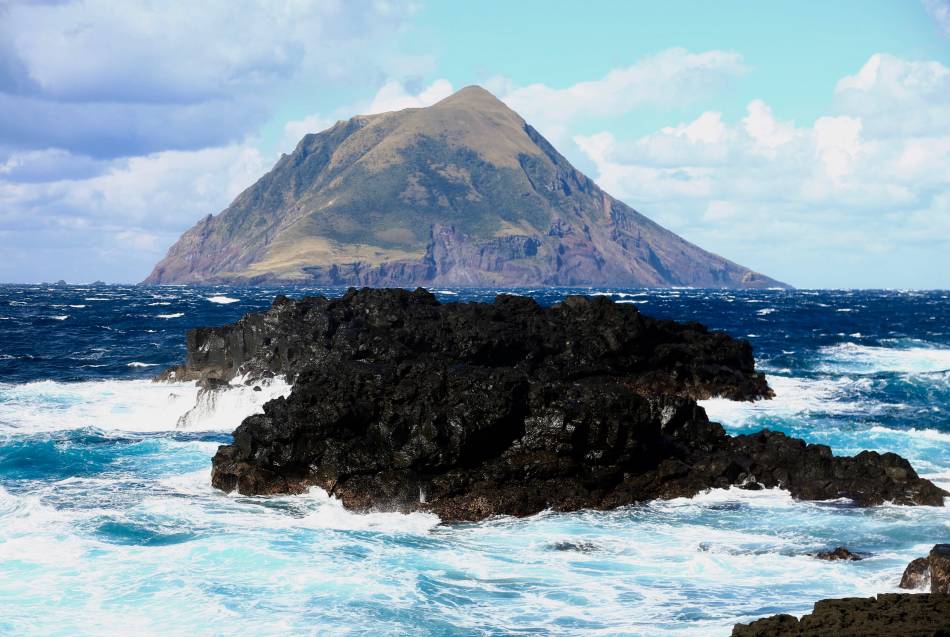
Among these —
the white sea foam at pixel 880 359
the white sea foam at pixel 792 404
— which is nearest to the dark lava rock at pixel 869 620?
the white sea foam at pixel 792 404

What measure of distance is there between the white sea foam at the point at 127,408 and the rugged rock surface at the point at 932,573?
26.5 meters

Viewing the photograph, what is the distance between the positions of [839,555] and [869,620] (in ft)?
25.3

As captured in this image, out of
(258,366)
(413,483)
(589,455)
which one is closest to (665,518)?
(589,455)

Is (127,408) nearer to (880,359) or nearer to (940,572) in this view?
(940,572)

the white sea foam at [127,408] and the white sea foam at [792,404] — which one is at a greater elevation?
the white sea foam at [792,404]

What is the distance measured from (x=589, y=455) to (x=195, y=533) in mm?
9943

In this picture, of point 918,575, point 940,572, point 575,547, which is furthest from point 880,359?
point 940,572

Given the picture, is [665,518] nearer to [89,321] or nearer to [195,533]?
[195,533]

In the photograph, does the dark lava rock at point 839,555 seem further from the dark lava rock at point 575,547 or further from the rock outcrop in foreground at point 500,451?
the rock outcrop in foreground at point 500,451

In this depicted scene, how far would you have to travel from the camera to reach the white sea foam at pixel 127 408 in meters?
36.9

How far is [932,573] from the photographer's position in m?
15.6

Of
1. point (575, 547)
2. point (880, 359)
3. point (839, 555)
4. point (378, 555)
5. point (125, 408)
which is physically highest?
point (880, 359)

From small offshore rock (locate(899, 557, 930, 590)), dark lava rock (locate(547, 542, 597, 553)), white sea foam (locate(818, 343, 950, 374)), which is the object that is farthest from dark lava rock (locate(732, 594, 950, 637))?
white sea foam (locate(818, 343, 950, 374))

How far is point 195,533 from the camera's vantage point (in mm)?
21141
